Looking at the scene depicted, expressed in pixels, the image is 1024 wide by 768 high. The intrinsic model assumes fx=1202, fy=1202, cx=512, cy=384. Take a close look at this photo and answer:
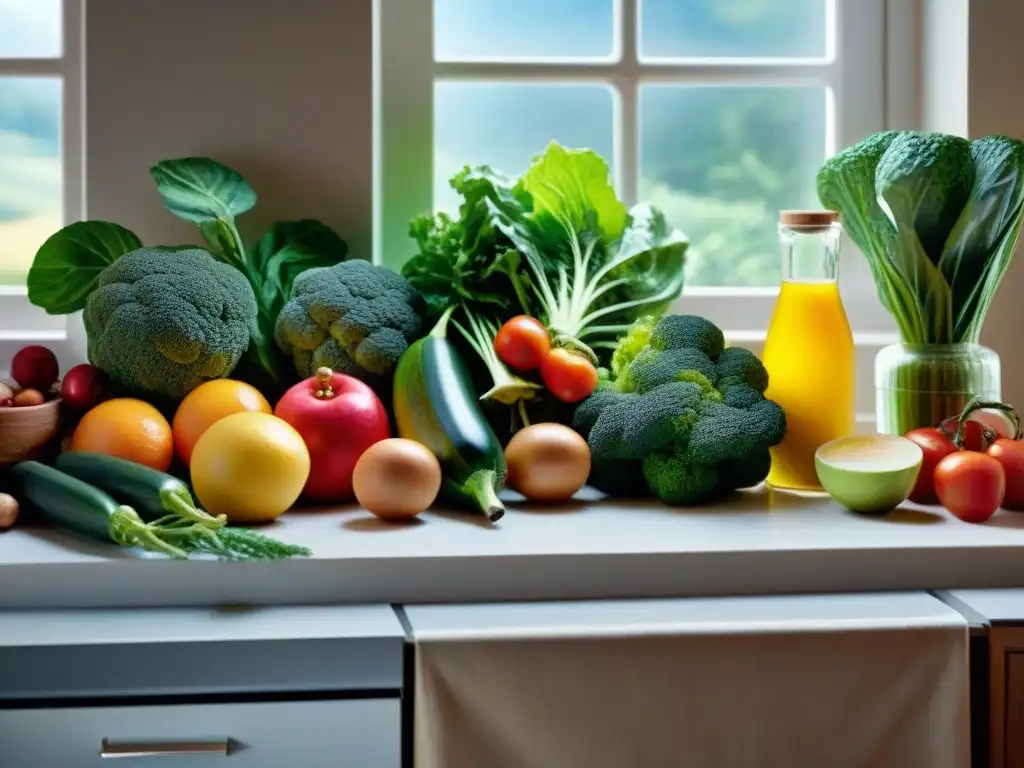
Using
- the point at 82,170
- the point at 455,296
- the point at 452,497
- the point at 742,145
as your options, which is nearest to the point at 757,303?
the point at 742,145

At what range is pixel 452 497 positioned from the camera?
53.1 inches

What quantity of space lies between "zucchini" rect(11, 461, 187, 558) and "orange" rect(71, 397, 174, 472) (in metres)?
0.07

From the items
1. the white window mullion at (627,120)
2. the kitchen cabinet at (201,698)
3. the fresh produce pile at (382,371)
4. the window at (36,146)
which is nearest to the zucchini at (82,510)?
the fresh produce pile at (382,371)

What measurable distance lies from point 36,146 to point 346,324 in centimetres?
61

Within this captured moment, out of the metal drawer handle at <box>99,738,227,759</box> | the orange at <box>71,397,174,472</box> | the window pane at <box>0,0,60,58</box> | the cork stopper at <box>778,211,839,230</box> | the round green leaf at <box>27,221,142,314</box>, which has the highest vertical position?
the window pane at <box>0,0,60,58</box>

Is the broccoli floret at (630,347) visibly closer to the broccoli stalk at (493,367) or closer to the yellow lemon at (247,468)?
the broccoli stalk at (493,367)

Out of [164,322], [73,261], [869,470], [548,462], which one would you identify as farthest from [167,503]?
[869,470]

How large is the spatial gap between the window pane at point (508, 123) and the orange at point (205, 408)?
0.52 metres

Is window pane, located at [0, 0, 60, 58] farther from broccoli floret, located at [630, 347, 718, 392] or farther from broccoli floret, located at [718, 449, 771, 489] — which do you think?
broccoli floret, located at [718, 449, 771, 489]

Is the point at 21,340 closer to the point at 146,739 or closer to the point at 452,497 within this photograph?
the point at 452,497

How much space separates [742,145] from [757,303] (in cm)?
24

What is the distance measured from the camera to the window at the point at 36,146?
168 centimetres

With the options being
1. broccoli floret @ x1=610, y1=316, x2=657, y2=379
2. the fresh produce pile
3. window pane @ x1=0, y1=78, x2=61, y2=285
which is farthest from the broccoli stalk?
window pane @ x1=0, y1=78, x2=61, y2=285

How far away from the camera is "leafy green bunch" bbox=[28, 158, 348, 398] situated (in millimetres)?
1541
